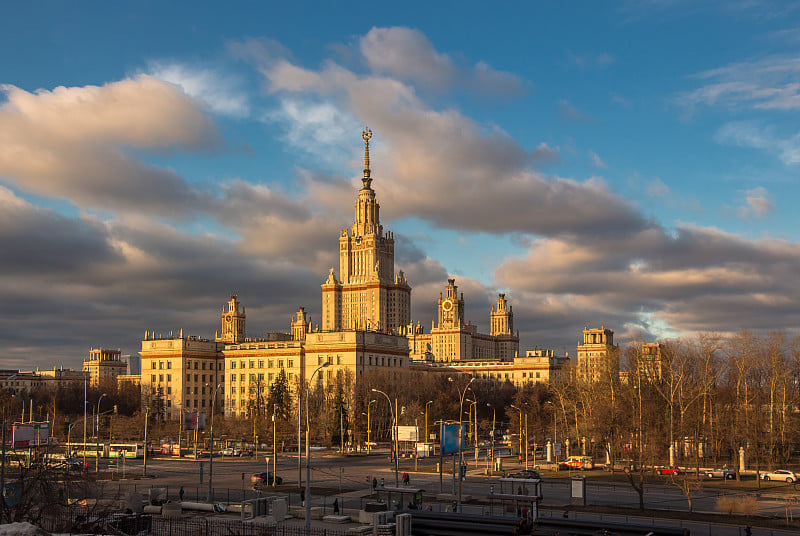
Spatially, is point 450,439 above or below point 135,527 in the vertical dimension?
above

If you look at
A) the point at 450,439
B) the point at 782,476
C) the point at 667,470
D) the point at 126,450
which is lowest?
the point at 126,450

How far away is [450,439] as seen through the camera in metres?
62.8

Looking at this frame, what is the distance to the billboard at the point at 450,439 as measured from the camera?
6221 cm

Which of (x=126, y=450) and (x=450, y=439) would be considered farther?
(x=126, y=450)

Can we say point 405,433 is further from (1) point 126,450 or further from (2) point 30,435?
(1) point 126,450

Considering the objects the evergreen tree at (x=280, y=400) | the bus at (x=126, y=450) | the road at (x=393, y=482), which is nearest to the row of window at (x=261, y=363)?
the evergreen tree at (x=280, y=400)

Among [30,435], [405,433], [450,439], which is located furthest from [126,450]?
[450,439]

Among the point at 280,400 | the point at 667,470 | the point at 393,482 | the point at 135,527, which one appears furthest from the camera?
the point at 280,400

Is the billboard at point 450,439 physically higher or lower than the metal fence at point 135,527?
higher

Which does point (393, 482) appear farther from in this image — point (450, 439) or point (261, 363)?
point (261, 363)

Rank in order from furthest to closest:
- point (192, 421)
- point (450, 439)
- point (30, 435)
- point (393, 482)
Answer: point (192, 421), point (393, 482), point (450, 439), point (30, 435)

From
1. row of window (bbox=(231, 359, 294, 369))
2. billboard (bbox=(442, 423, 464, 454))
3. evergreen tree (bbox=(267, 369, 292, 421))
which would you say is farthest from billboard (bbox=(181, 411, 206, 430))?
row of window (bbox=(231, 359, 294, 369))

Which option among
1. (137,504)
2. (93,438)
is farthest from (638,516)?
(93,438)

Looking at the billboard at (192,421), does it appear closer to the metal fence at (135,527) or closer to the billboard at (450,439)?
the billboard at (450,439)
